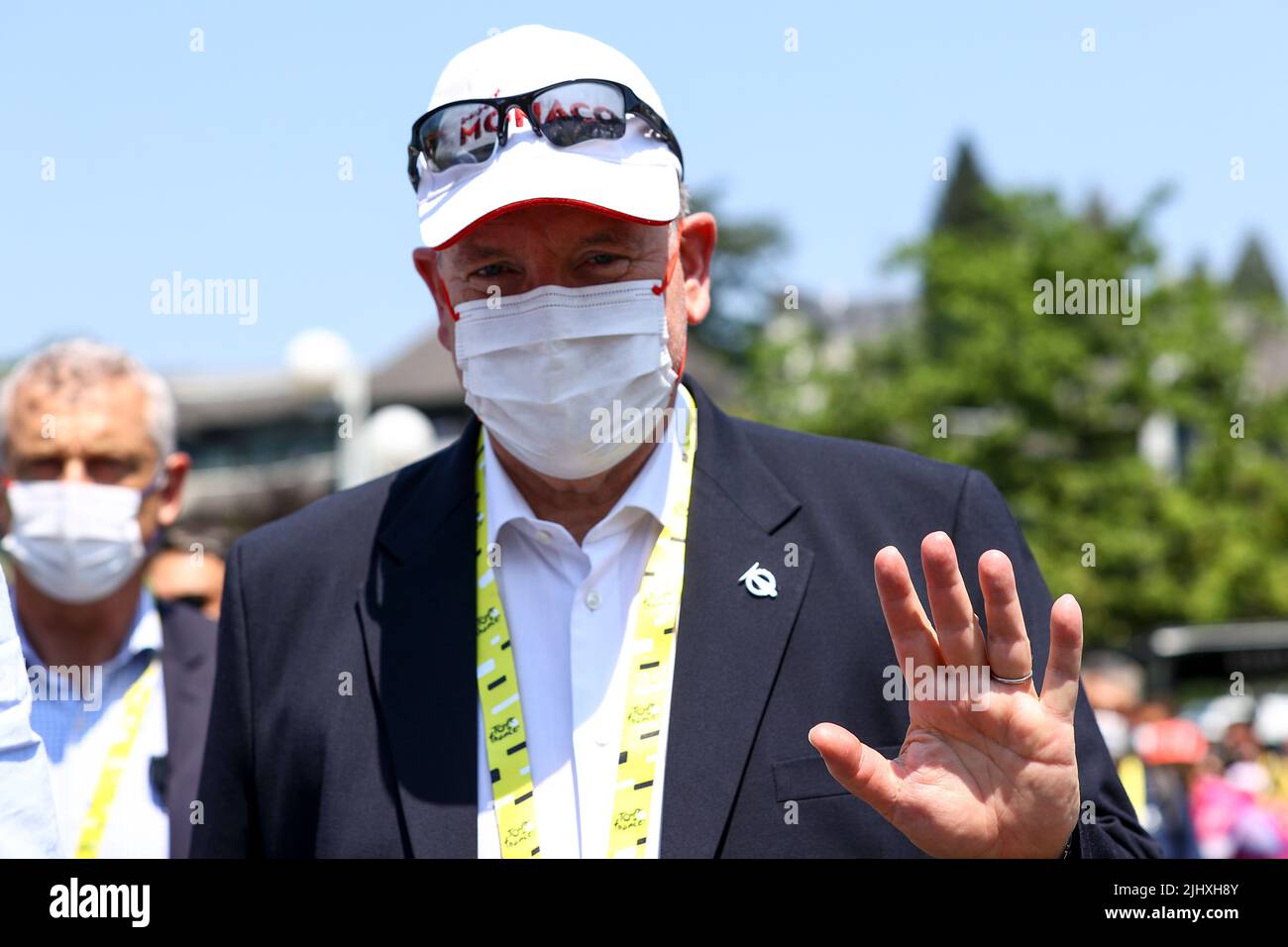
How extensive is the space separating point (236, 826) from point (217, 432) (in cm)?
4907

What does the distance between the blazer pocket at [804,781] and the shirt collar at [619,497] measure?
549 millimetres

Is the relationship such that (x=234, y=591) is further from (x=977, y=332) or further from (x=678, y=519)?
(x=977, y=332)

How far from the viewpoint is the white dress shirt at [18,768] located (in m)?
2.01

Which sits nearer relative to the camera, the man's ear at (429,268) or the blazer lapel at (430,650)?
the blazer lapel at (430,650)

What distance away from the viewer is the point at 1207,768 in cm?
1537

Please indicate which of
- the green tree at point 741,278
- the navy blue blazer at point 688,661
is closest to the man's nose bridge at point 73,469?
the navy blue blazer at point 688,661

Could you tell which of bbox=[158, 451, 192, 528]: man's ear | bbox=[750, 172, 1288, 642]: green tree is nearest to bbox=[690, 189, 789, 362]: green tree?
bbox=[750, 172, 1288, 642]: green tree

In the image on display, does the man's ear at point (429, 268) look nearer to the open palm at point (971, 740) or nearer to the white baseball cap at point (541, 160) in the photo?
the white baseball cap at point (541, 160)

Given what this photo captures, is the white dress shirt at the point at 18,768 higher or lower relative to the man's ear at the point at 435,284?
lower

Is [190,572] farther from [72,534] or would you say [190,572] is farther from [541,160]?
[541,160]

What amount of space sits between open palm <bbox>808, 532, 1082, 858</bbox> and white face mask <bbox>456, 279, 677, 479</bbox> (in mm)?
832

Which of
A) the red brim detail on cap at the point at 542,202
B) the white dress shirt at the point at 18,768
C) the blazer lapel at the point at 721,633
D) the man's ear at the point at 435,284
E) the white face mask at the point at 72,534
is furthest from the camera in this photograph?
the white face mask at the point at 72,534

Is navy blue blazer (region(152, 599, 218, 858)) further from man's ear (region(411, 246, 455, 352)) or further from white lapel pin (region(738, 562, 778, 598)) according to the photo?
white lapel pin (region(738, 562, 778, 598))
